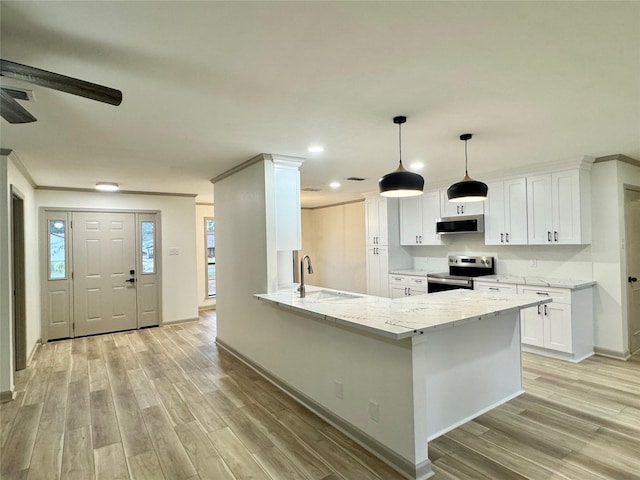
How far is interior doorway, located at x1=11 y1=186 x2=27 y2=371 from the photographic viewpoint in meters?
4.17

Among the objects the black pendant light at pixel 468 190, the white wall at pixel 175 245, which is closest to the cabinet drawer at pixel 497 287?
the black pendant light at pixel 468 190

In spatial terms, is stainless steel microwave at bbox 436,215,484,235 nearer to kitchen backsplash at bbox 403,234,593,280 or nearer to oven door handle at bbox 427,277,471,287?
kitchen backsplash at bbox 403,234,593,280

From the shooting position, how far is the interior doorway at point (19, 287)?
4.17 m

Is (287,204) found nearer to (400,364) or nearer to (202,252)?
(400,364)

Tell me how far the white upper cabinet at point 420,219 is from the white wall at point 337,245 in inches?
56.6

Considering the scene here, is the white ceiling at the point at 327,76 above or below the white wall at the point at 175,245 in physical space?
above

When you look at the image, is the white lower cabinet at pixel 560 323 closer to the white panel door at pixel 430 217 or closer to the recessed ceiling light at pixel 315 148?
the white panel door at pixel 430 217

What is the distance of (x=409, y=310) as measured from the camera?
265 centimetres

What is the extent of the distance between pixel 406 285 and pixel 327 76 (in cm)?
461

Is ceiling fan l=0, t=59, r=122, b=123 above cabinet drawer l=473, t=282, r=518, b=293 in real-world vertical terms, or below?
above

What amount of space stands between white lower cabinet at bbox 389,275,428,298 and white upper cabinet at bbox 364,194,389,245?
69 cm

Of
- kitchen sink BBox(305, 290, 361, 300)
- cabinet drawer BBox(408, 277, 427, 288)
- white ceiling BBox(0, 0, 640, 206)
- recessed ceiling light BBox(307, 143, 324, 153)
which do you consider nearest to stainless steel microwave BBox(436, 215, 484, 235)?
cabinet drawer BBox(408, 277, 427, 288)

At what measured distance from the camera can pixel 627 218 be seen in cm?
433

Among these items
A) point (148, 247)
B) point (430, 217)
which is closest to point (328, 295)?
point (430, 217)
